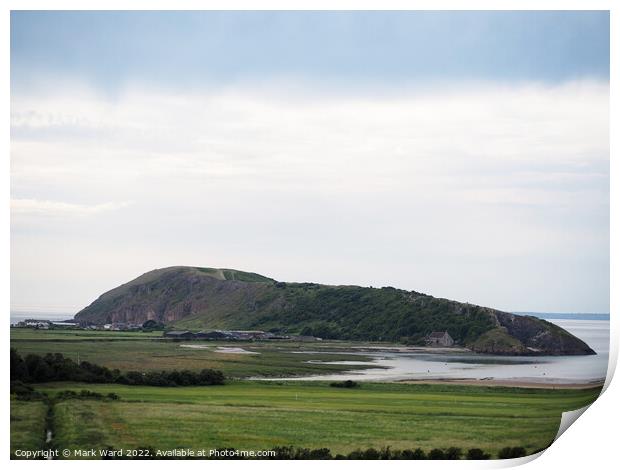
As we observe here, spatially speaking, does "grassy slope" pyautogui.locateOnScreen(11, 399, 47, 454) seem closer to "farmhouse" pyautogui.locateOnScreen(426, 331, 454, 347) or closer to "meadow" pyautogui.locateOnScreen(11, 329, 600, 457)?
"meadow" pyautogui.locateOnScreen(11, 329, 600, 457)

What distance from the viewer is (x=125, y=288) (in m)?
26.1

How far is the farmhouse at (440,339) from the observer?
27359 millimetres

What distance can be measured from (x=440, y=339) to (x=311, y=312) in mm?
4635

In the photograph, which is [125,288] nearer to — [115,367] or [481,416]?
[115,367]

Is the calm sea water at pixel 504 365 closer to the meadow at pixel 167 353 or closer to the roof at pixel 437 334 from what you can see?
the roof at pixel 437 334

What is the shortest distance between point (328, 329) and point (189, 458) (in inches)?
354

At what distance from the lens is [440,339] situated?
90.2 ft

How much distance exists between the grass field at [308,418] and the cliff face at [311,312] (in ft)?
9.35

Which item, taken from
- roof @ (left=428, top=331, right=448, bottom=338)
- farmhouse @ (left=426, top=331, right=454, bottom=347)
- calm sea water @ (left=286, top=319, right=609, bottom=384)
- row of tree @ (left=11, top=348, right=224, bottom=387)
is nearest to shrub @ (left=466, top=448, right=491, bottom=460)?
calm sea water @ (left=286, top=319, right=609, bottom=384)

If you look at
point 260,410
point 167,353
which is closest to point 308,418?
point 260,410

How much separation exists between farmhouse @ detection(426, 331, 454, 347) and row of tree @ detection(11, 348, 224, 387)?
7248 millimetres

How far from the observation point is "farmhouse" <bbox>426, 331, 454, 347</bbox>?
89.8ft

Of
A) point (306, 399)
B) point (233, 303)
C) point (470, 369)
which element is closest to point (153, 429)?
point (306, 399)

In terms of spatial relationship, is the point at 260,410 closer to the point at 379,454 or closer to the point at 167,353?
the point at 379,454
